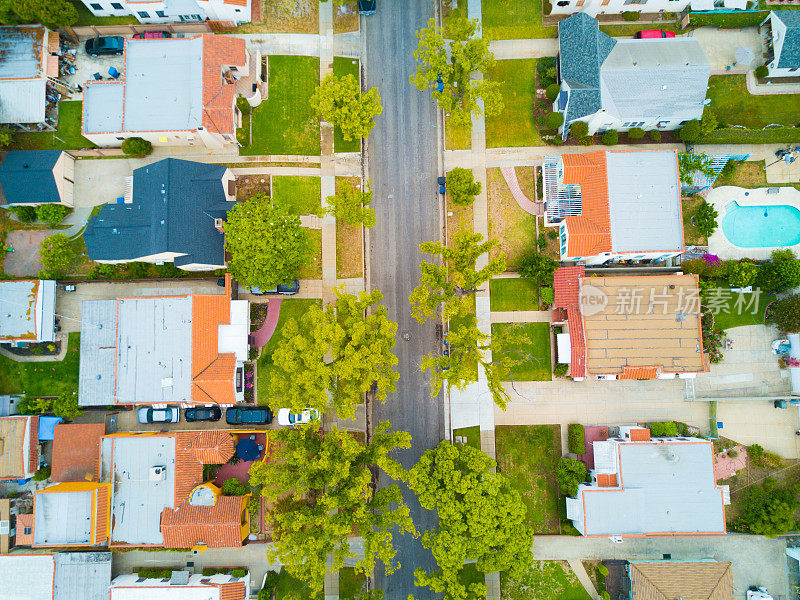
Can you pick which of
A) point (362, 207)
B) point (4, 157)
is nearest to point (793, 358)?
point (362, 207)

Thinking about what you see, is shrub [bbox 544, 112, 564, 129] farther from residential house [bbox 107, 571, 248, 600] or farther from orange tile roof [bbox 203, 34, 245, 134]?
residential house [bbox 107, 571, 248, 600]

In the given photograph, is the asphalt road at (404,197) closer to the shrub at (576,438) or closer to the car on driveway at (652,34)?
the shrub at (576,438)

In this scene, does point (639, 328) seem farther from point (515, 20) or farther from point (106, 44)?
point (106, 44)

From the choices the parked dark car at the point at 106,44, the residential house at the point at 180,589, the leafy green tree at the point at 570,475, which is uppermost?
the parked dark car at the point at 106,44

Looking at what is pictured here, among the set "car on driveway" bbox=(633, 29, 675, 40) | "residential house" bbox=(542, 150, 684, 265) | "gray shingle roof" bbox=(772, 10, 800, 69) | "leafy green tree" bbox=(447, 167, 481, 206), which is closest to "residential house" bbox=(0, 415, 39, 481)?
"leafy green tree" bbox=(447, 167, 481, 206)

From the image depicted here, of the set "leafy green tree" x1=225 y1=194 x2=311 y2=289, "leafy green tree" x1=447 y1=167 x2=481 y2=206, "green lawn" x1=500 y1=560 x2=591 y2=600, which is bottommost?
"green lawn" x1=500 y1=560 x2=591 y2=600

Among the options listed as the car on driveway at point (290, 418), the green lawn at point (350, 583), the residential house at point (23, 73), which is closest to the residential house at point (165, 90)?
the residential house at point (23, 73)

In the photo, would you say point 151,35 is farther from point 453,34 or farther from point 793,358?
point 793,358
